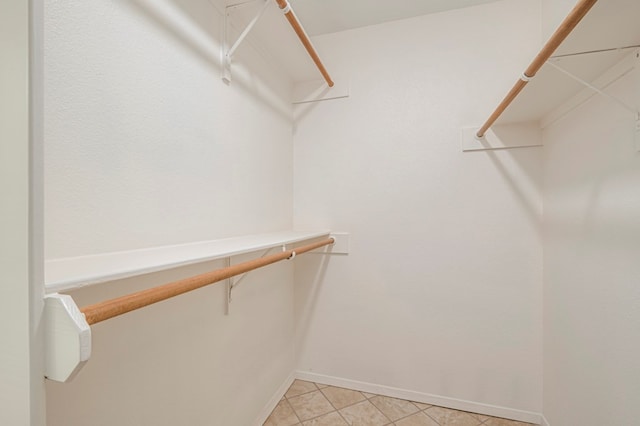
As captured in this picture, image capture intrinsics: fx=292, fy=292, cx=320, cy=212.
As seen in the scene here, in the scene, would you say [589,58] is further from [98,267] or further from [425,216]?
[98,267]

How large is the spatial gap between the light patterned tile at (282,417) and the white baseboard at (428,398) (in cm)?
31

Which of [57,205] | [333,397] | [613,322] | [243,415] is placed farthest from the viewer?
[333,397]

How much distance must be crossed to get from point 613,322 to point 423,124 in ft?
4.26

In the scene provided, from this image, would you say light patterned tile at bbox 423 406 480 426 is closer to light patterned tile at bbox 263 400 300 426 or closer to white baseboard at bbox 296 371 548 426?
white baseboard at bbox 296 371 548 426

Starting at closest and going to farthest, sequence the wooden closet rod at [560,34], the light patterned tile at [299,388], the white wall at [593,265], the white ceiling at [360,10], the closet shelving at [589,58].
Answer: the wooden closet rod at [560,34] → the closet shelving at [589,58] → the white wall at [593,265] → the white ceiling at [360,10] → the light patterned tile at [299,388]

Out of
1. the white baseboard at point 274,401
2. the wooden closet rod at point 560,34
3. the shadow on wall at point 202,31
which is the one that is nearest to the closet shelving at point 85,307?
the shadow on wall at point 202,31

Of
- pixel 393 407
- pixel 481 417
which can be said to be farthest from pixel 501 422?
pixel 393 407

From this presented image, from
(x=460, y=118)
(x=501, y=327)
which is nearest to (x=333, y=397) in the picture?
(x=501, y=327)

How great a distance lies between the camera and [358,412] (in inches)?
66.7

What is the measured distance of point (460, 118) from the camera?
177 cm

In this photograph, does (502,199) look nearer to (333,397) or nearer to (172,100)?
(333,397)

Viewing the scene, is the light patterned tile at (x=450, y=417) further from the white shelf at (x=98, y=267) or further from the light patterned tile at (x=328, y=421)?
the white shelf at (x=98, y=267)

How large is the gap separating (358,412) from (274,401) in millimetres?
496

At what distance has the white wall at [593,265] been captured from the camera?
37.9 inches
